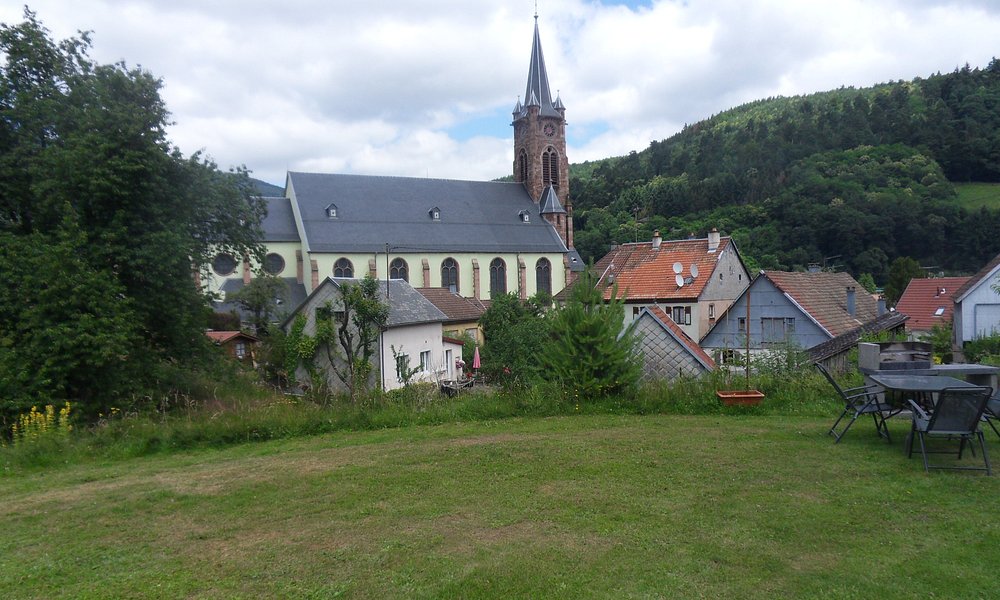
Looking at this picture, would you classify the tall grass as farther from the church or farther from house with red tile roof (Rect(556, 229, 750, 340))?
the church

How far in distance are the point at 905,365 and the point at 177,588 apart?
772 centimetres

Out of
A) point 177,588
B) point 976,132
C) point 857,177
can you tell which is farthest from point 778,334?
point 976,132

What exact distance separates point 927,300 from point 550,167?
94.8 feet

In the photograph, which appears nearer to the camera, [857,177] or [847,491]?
[847,491]

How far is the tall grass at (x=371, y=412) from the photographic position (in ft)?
26.2

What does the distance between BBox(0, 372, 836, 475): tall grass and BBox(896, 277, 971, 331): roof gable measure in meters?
25.9

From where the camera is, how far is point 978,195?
78.4 metres

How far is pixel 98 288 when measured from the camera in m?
11.9

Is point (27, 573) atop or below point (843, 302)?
below

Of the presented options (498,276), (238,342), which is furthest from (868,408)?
(498,276)

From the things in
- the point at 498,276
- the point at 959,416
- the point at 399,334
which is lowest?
the point at 959,416

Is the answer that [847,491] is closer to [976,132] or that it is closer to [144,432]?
[144,432]

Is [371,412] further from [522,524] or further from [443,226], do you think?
[443,226]

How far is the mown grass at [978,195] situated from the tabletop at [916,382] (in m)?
83.1
